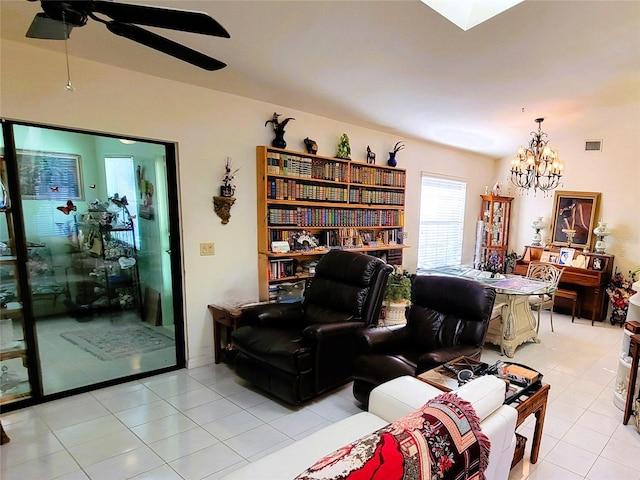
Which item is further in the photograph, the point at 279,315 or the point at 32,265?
the point at 279,315

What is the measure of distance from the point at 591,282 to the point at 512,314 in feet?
7.01

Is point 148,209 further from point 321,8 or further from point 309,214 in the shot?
point 321,8

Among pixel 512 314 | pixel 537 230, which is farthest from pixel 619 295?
pixel 512 314

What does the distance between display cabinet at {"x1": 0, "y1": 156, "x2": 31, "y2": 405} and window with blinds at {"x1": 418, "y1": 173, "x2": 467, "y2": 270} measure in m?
4.94

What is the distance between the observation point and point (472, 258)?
22.3 ft

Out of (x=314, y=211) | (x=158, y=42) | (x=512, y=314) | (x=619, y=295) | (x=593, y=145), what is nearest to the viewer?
(x=158, y=42)

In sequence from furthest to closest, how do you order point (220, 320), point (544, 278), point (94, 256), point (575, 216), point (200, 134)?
point (575, 216), point (544, 278), point (220, 320), point (200, 134), point (94, 256)

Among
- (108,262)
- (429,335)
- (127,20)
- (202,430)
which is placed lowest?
(202,430)

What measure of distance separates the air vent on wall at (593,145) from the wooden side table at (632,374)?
160 inches

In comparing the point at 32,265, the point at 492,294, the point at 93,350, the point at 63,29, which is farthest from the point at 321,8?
the point at 93,350

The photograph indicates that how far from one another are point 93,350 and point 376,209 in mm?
3555

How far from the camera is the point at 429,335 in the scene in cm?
274

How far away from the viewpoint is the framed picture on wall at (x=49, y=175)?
2611 millimetres

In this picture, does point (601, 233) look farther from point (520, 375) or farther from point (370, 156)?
point (520, 375)
